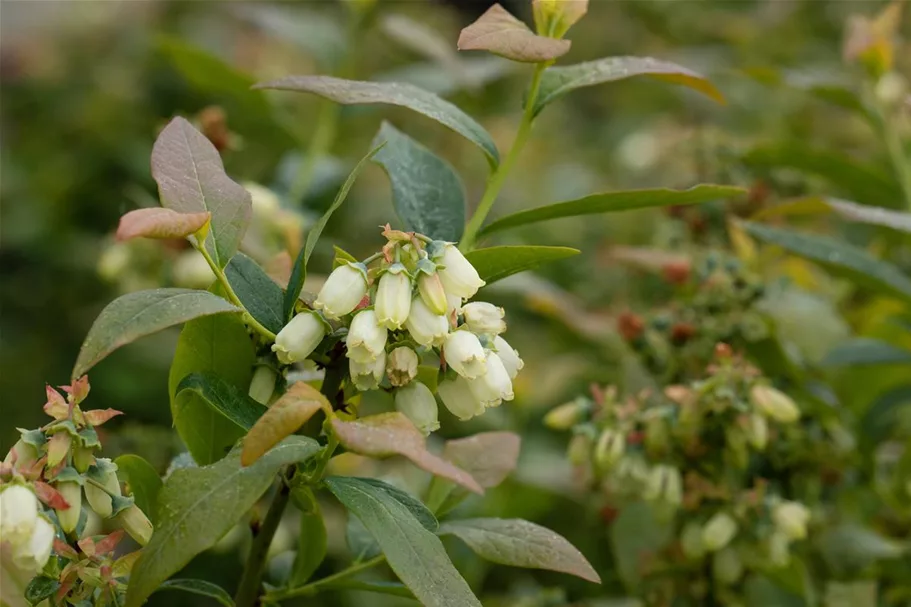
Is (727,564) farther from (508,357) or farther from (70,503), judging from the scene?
(70,503)

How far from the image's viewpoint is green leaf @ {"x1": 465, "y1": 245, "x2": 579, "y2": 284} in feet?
2.16

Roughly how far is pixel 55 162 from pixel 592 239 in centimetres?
106

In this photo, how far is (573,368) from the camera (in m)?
1.45

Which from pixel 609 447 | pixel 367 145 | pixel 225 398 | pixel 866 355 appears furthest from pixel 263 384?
pixel 367 145

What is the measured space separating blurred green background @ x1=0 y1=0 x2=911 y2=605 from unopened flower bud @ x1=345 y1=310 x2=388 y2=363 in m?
0.55

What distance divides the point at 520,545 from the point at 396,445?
0.20 metres

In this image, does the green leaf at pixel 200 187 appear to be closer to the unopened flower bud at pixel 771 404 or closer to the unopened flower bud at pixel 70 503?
the unopened flower bud at pixel 70 503

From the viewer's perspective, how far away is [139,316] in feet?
1.82

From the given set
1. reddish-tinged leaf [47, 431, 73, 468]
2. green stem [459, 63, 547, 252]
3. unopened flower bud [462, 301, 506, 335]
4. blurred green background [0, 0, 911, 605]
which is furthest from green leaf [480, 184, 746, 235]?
blurred green background [0, 0, 911, 605]

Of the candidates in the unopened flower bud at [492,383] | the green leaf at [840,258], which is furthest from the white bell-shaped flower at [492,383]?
the green leaf at [840,258]

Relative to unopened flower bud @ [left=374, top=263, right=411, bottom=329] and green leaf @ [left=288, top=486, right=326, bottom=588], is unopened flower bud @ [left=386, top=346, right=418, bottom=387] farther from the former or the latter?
green leaf @ [left=288, top=486, right=326, bottom=588]

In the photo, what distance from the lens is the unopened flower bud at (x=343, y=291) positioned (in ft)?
1.96

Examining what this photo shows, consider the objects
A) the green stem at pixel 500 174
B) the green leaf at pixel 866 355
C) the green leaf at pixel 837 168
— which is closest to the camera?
the green stem at pixel 500 174

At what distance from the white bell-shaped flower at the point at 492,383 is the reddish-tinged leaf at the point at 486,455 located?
0.57 ft
